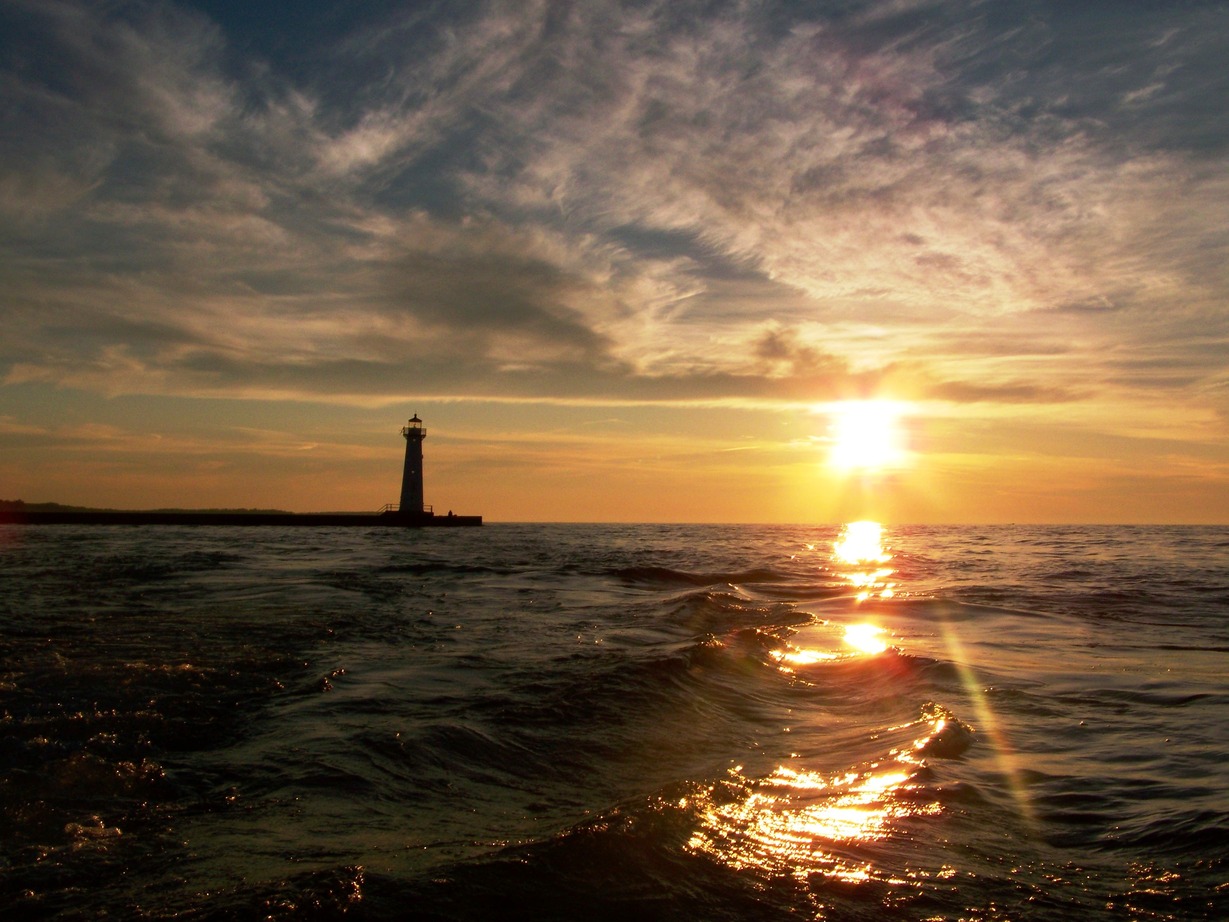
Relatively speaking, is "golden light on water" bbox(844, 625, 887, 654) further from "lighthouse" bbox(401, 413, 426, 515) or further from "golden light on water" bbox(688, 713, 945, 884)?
"lighthouse" bbox(401, 413, 426, 515)

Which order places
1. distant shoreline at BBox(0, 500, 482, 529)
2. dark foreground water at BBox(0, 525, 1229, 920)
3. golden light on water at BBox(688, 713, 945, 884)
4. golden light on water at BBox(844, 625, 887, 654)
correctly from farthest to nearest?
distant shoreline at BBox(0, 500, 482, 529)
golden light on water at BBox(844, 625, 887, 654)
golden light on water at BBox(688, 713, 945, 884)
dark foreground water at BBox(0, 525, 1229, 920)

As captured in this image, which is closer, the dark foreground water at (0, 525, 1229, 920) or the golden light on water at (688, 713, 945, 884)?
the dark foreground water at (0, 525, 1229, 920)

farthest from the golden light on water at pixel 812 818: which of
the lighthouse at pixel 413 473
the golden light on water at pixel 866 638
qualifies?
the lighthouse at pixel 413 473

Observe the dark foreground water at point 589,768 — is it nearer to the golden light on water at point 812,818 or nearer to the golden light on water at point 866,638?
the golden light on water at point 812,818

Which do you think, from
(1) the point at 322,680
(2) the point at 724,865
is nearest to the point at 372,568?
(1) the point at 322,680

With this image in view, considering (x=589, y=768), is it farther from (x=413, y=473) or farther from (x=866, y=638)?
(x=413, y=473)

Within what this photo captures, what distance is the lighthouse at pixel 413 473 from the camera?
209 ft

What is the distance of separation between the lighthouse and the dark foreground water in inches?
1969

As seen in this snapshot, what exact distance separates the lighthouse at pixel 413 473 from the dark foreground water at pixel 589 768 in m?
50.0

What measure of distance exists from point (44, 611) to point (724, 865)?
1175cm

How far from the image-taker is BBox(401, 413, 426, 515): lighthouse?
209ft

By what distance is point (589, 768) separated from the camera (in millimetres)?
6293

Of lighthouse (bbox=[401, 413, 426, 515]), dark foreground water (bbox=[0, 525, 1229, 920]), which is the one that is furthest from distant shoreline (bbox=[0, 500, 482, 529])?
dark foreground water (bbox=[0, 525, 1229, 920])

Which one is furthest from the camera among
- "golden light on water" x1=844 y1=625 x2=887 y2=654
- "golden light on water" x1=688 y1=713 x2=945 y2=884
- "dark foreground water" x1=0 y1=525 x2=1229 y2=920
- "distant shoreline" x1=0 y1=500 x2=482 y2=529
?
"distant shoreline" x1=0 y1=500 x2=482 y2=529
